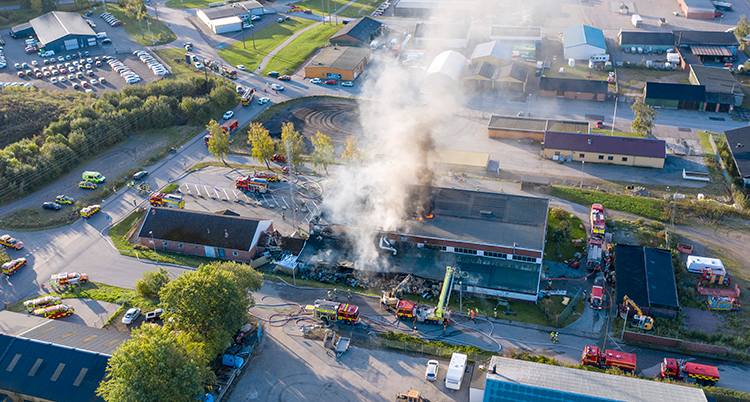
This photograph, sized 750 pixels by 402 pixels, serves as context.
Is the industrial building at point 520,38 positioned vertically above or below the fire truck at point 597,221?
above

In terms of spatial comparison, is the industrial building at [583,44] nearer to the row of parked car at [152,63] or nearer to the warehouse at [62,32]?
the row of parked car at [152,63]

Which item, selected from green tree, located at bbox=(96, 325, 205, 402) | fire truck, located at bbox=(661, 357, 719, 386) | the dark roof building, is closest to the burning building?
fire truck, located at bbox=(661, 357, 719, 386)

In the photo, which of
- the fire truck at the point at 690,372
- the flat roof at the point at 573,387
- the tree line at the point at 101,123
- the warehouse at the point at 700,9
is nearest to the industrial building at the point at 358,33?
the tree line at the point at 101,123

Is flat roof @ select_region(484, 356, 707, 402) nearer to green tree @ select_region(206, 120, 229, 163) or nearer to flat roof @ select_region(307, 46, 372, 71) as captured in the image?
green tree @ select_region(206, 120, 229, 163)

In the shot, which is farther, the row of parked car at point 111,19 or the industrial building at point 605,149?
the row of parked car at point 111,19

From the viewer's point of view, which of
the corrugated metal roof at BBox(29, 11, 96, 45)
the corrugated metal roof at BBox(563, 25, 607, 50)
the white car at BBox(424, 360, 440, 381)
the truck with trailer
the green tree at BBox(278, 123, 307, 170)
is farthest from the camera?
the corrugated metal roof at BBox(29, 11, 96, 45)

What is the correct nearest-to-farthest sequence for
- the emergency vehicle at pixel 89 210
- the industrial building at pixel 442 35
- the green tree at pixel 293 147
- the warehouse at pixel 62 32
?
the emergency vehicle at pixel 89 210 < the green tree at pixel 293 147 < the industrial building at pixel 442 35 < the warehouse at pixel 62 32

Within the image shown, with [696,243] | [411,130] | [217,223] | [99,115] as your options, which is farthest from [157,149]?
[696,243]
